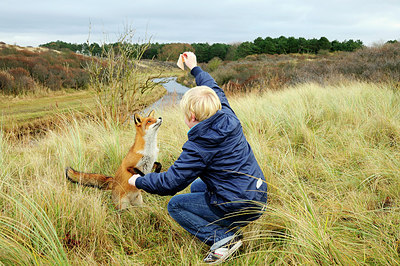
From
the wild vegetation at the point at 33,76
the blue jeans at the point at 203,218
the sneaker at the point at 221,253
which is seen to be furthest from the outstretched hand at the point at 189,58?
the wild vegetation at the point at 33,76

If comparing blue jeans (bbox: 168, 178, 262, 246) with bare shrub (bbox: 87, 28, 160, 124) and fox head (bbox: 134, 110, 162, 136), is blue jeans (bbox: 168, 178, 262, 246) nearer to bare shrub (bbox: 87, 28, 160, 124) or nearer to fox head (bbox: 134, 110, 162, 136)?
fox head (bbox: 134, 110, 162, 136)

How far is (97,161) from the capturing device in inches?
152

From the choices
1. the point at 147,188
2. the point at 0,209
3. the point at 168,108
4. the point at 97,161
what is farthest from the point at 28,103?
the point at 147,188

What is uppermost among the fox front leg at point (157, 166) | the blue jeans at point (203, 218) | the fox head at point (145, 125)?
the fox head at point (145, 125)

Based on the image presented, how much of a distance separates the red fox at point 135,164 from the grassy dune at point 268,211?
0.50 feet

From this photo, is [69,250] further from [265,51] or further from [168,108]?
[265,51]

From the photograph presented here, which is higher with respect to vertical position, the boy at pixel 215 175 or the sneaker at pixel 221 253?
the boy at pixel 215 175

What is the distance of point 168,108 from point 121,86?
2039 mm

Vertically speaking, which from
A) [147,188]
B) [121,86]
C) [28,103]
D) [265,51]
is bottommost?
[28,103]

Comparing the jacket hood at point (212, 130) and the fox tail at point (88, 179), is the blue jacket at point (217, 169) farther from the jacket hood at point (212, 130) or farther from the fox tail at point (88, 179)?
the fox tail at point (88, 179)

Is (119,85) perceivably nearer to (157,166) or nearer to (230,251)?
(157,166)

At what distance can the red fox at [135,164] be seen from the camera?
251 cm

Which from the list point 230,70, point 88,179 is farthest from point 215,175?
point 230,70

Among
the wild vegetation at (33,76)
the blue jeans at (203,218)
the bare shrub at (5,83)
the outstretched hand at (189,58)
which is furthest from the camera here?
the wild vegetation at (33,76)
